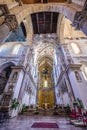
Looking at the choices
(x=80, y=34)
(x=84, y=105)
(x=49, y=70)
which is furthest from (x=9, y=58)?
(x=49, y=70)

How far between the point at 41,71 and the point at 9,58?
1425 cm

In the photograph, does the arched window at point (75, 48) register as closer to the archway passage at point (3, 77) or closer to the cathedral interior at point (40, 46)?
the cathedral interior at point (40, 46)

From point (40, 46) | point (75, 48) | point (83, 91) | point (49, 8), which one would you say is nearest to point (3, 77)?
point (40, 46)

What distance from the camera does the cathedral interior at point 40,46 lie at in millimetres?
5922

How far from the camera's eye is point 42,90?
23.0m

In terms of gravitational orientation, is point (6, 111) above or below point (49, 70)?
below

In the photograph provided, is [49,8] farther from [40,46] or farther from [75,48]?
[40,46]

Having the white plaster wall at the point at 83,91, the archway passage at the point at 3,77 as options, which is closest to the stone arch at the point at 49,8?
the white plaster wall at the point at 83,91

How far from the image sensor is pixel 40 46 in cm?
1805

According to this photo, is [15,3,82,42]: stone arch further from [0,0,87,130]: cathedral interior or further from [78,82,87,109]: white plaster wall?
[78,82,87,109]: white plaster wall

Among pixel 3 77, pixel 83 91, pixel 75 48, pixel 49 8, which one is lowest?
pixel 83 91

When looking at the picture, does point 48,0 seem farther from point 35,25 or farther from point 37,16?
point 35,25

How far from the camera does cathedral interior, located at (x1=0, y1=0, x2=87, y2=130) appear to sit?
592 centimetres

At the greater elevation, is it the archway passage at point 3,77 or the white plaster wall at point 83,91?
the archway passage at point 3,77
